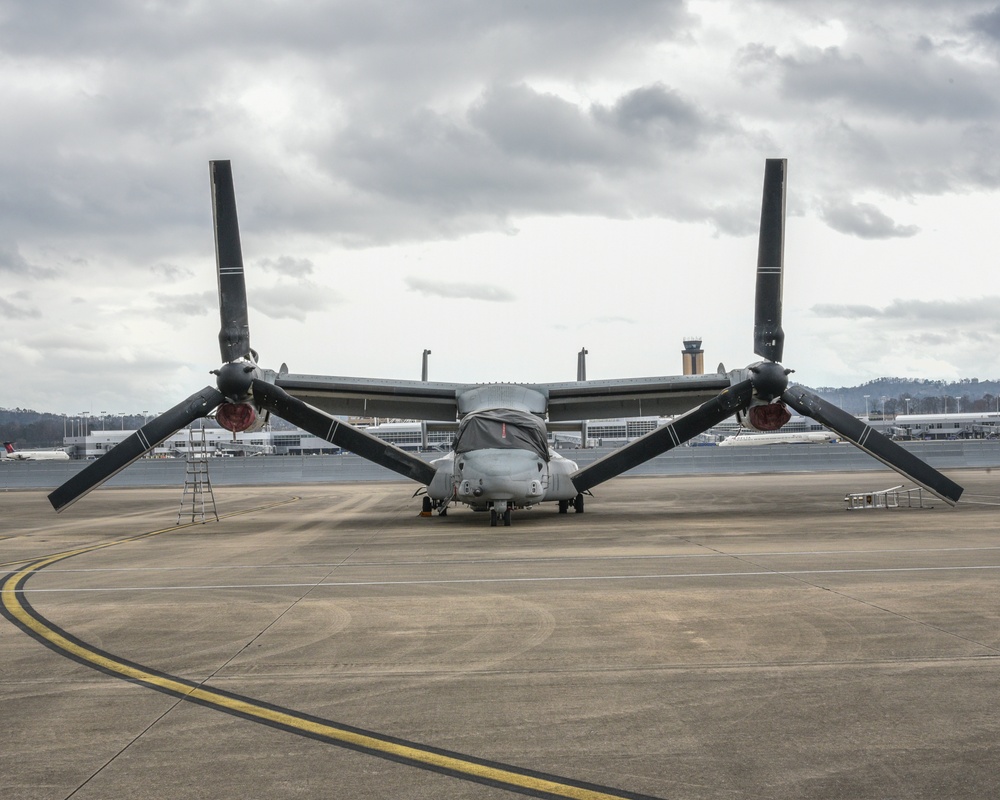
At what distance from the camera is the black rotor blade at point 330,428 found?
23.0m

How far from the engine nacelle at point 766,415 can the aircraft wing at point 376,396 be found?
768 centimetres

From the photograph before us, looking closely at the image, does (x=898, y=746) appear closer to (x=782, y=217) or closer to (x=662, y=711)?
(x=662, y=711)

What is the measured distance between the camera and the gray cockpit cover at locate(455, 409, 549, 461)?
21.9m

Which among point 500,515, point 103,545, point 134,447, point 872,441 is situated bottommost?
point 103,545

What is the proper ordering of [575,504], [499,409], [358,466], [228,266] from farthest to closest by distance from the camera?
[358,466] → [575,504] → [499,409] → [228,266]

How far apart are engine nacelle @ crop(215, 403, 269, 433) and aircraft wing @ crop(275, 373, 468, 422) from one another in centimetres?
101

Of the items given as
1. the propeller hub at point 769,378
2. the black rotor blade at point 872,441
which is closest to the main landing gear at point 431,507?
the propeller hub at point 769,378

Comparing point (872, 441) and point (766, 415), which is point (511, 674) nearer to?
point (766, 415)

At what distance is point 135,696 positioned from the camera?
646 cm

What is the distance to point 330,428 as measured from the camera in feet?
77.7

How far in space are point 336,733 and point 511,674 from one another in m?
1.77

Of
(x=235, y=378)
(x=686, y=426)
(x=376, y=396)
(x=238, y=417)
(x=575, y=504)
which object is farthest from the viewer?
(x=575, y=504)

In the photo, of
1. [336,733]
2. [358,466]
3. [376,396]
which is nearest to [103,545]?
[376,396]

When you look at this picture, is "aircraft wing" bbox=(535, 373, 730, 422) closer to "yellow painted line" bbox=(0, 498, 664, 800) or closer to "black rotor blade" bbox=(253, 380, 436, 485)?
"black rotor blade" bbox=(253, 380, 436, 485)
